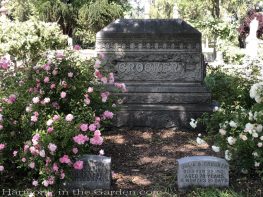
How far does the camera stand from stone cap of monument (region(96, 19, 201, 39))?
7102 millimetres

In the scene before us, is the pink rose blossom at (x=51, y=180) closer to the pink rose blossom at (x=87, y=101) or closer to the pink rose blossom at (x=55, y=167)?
the pink rose blossom at (x=55, y=167)

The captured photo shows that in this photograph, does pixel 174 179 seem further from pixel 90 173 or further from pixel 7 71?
pixel 7 71

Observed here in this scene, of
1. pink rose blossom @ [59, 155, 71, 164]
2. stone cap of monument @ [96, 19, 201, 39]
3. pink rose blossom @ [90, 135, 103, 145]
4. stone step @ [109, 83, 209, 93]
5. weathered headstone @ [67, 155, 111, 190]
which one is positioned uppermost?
stone cap of monument @ [96, 19, 201, 39]

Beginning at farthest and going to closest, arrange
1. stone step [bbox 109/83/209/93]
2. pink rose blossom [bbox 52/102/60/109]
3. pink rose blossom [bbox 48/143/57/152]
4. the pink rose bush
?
stone step [bbox 109/83/209/93], pink rose blossom [bbox 52/102/60/109], the pink rose bush, pink rose blossom [bbox 48/143/57/152]

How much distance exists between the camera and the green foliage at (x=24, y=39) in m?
14.0

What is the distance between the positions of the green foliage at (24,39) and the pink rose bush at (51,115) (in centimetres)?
854

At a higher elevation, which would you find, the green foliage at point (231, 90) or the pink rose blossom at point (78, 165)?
the green foliage at point (231, 90)

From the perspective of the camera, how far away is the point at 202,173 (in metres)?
4.40

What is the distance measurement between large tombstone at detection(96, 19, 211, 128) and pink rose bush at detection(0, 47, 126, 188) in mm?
1680

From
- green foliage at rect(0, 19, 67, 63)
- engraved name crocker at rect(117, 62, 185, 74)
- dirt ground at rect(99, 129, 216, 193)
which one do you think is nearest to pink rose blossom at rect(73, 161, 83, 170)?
dirt ground at rect(99, 129, 216, 193)

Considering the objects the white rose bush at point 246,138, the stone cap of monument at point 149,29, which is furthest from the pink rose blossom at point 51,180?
the stone cap of monument at point 149,29

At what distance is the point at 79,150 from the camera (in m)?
4.38

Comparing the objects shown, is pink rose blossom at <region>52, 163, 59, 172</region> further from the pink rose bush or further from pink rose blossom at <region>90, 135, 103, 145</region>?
pink rose blossom at <region>90, 135, 103, 145</region>

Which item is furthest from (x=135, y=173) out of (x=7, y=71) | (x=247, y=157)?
(x=7, y=71)
